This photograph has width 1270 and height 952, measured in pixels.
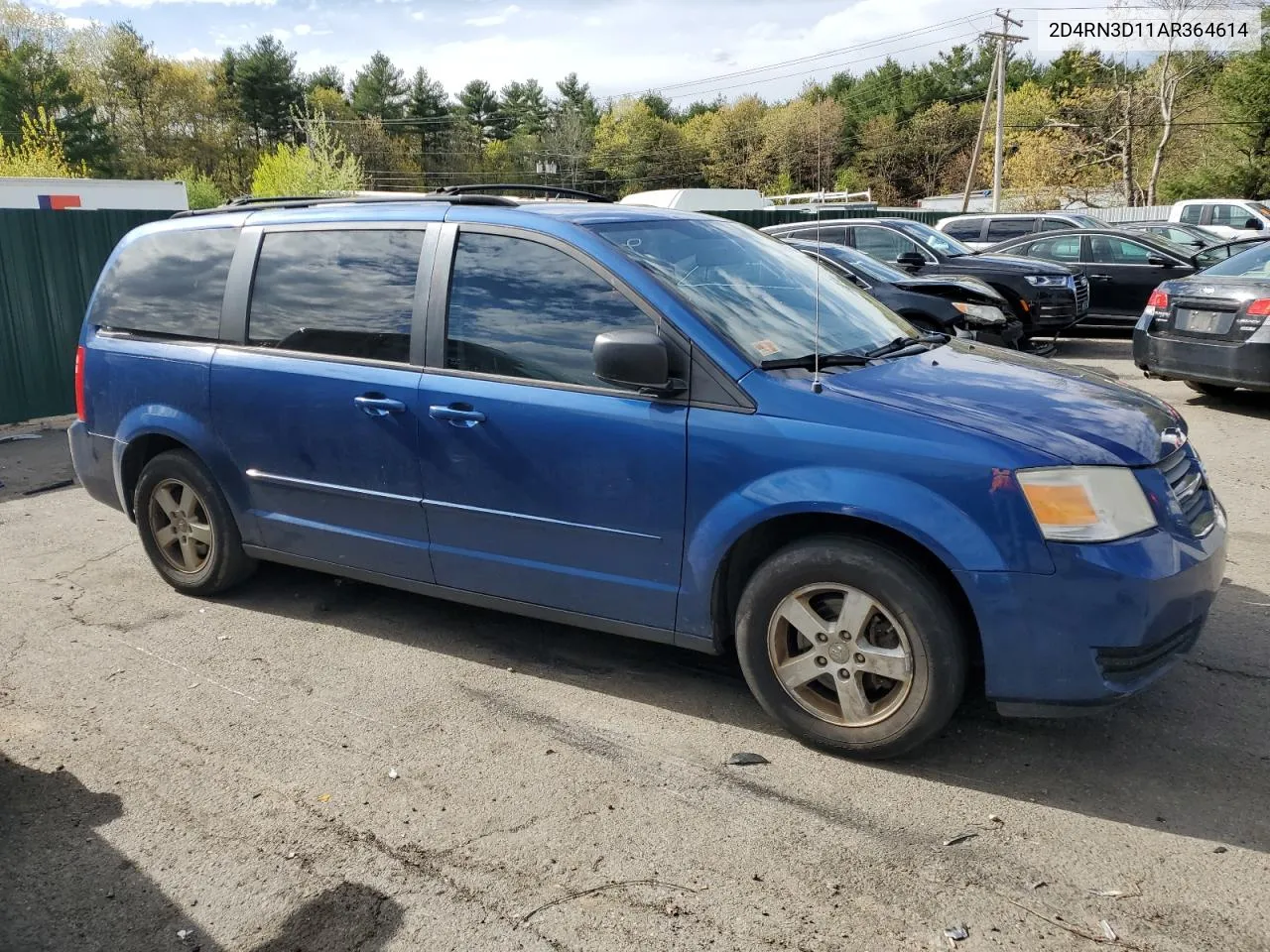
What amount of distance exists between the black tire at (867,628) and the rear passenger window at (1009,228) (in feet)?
58.9

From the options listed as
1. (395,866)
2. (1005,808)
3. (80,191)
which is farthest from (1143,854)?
(80,191)

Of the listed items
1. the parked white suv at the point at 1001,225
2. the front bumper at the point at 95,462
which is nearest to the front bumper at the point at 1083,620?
the front bumper at the point at 95,462

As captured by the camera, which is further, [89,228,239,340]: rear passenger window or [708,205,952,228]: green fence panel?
[708,205,952,228]: green fence panel

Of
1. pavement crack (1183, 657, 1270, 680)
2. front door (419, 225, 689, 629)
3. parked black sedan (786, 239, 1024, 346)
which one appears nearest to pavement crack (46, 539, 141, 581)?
front door (419, 225, 689, 629)

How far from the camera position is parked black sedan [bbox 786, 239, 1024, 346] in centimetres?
1055

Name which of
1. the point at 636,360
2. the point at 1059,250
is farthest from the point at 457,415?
the point at 1059,250

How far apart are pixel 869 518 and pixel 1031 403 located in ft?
2.52

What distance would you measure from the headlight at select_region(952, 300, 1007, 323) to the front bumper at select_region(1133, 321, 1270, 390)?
1538 mm

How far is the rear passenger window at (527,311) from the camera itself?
3891mm

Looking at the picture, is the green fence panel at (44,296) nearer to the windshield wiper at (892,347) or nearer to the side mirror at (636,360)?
the side mirror at (636,360)

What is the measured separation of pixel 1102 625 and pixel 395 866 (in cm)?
223

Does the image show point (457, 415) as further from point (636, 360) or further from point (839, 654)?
point (839, 654)

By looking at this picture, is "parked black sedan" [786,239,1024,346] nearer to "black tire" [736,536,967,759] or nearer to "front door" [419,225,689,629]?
"front door" [419,225,689,629]

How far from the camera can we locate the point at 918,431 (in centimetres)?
329
